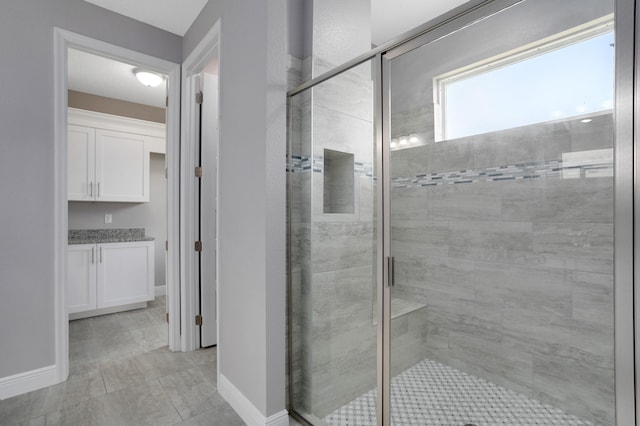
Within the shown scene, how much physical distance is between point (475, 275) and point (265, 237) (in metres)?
1.30

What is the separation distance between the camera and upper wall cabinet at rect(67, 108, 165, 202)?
384 cm

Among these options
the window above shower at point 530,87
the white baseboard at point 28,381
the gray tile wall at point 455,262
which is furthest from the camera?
the white baseboard at point 28,381

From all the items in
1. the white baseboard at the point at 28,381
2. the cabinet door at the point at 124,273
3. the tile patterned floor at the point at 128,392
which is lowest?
the tile patterned floor at the point at 128,392

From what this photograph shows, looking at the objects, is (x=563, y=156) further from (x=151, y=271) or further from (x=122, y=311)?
(x=122, y=311)

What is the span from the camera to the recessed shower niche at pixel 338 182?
1.72 m

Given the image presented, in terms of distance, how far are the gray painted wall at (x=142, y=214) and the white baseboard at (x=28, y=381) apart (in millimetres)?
2373

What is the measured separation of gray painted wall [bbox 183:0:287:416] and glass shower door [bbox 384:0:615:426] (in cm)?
61

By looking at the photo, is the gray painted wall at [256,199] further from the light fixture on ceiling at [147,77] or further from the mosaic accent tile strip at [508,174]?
the light fixture on ceiling at [147,77]

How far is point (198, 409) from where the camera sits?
1952mm

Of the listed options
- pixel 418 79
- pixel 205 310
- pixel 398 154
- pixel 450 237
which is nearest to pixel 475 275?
pixel 450 237

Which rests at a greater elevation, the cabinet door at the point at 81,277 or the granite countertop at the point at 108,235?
the granite countertop at the point at 108,235

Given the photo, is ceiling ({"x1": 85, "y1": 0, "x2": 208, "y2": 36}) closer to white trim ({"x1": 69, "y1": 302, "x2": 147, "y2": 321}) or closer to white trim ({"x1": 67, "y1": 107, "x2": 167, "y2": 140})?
white trim ({"x1": 67, "y1": 107, "x2": 167, "y2": 140})

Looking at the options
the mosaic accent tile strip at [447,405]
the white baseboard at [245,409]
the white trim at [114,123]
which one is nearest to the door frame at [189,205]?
the white baseboard at [245,409]

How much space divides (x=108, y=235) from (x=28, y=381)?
258 cm
